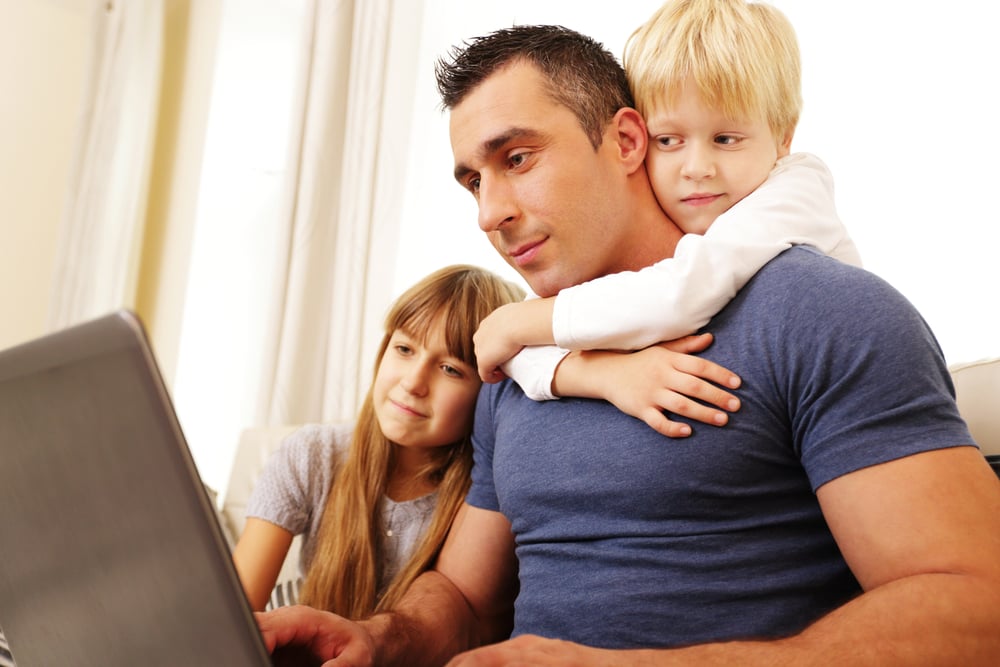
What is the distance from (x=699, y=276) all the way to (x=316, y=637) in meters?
0.58

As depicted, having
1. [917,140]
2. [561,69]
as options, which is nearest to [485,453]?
[561,69]

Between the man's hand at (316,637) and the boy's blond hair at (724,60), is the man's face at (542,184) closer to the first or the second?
the boy's blond hair at (724,60)

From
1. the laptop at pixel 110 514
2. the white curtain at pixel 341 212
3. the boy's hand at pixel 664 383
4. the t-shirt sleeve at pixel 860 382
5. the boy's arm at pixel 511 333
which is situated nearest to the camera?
the laptop at pixel 110 514

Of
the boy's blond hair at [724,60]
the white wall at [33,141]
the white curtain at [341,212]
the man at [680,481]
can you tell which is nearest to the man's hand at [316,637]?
the man at [680,481]

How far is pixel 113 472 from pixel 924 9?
1.62 meters

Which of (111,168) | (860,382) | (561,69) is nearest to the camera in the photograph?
(860,382)

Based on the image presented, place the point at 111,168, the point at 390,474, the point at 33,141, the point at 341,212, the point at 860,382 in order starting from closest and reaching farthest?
1. the point at 860,382
2. the point at 390,474
3. the point at 341,212
4. the point at 111,168
5. the point at 33,141

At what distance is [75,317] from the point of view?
3.43 m

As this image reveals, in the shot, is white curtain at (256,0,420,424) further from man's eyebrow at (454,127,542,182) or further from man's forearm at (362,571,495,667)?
man's eyebrow at (454,127,542,182)

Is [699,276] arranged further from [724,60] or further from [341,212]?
[341,212]

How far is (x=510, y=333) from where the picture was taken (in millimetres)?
1136

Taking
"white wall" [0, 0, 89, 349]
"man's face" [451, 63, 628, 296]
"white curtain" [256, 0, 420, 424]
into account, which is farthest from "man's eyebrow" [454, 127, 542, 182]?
"white wall" [0, 0, 89, 349]

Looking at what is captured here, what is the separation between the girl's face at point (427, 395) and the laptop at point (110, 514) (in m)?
0.87

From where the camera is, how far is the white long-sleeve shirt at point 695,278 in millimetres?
944
